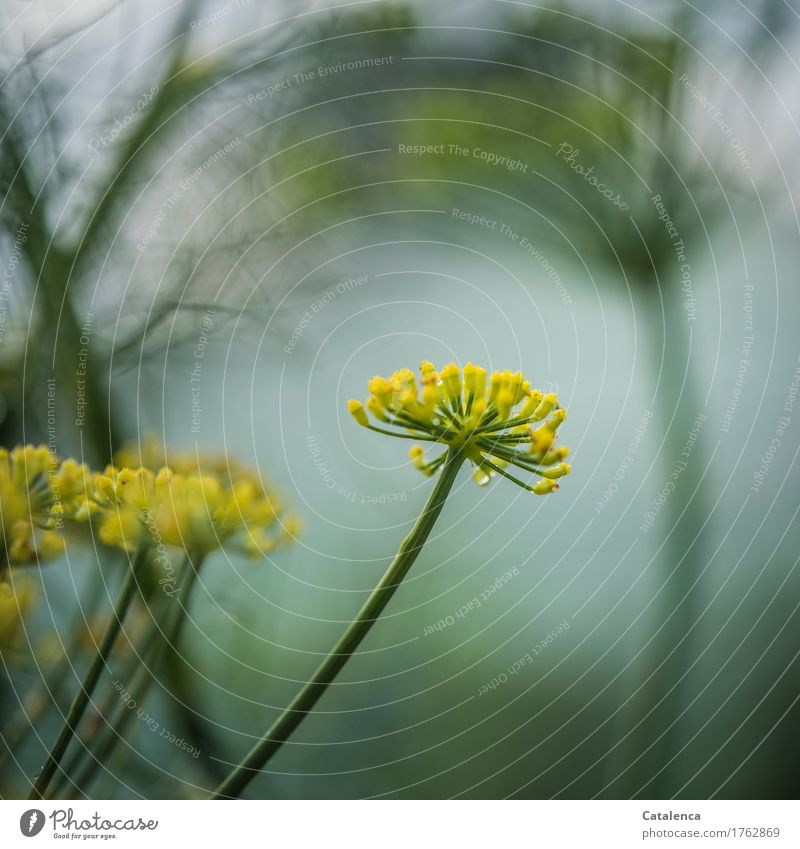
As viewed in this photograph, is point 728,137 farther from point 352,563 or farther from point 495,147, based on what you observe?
point 352,563

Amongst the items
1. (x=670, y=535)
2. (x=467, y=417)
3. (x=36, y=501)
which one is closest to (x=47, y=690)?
(x=36, y=501)

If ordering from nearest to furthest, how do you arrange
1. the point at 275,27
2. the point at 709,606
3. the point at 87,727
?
the point at 87,727 → the point at 275,27 → the point at 709,606

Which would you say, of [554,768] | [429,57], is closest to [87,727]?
[554,768]

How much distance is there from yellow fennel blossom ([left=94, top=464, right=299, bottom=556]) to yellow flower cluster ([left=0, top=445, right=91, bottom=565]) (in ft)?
0.10

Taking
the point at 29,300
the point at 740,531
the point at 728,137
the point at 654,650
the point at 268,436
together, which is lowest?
the point at 654,650

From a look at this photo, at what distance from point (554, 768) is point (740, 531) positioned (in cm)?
39

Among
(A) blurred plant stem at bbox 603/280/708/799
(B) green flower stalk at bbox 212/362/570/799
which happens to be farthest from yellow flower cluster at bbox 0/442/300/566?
(A) blurred plant stem at bbox 603/280/708/799

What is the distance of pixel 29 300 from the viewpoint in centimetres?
75

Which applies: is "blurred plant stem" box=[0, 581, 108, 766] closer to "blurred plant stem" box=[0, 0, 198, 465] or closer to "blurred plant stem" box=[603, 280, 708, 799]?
"blurred plant stem" box=[0, 0, 198, 465]

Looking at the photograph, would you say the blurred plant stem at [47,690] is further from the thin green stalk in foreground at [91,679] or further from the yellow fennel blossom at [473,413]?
the yellow fennel blossom at [473,413]

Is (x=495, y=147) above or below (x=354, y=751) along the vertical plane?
above

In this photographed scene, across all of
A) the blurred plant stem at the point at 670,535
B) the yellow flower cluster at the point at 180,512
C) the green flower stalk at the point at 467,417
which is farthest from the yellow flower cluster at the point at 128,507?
the blurred plant stem at the point at 670,535

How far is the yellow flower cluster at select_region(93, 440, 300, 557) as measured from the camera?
585 mm

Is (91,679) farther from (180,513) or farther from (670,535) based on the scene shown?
(670,535)
